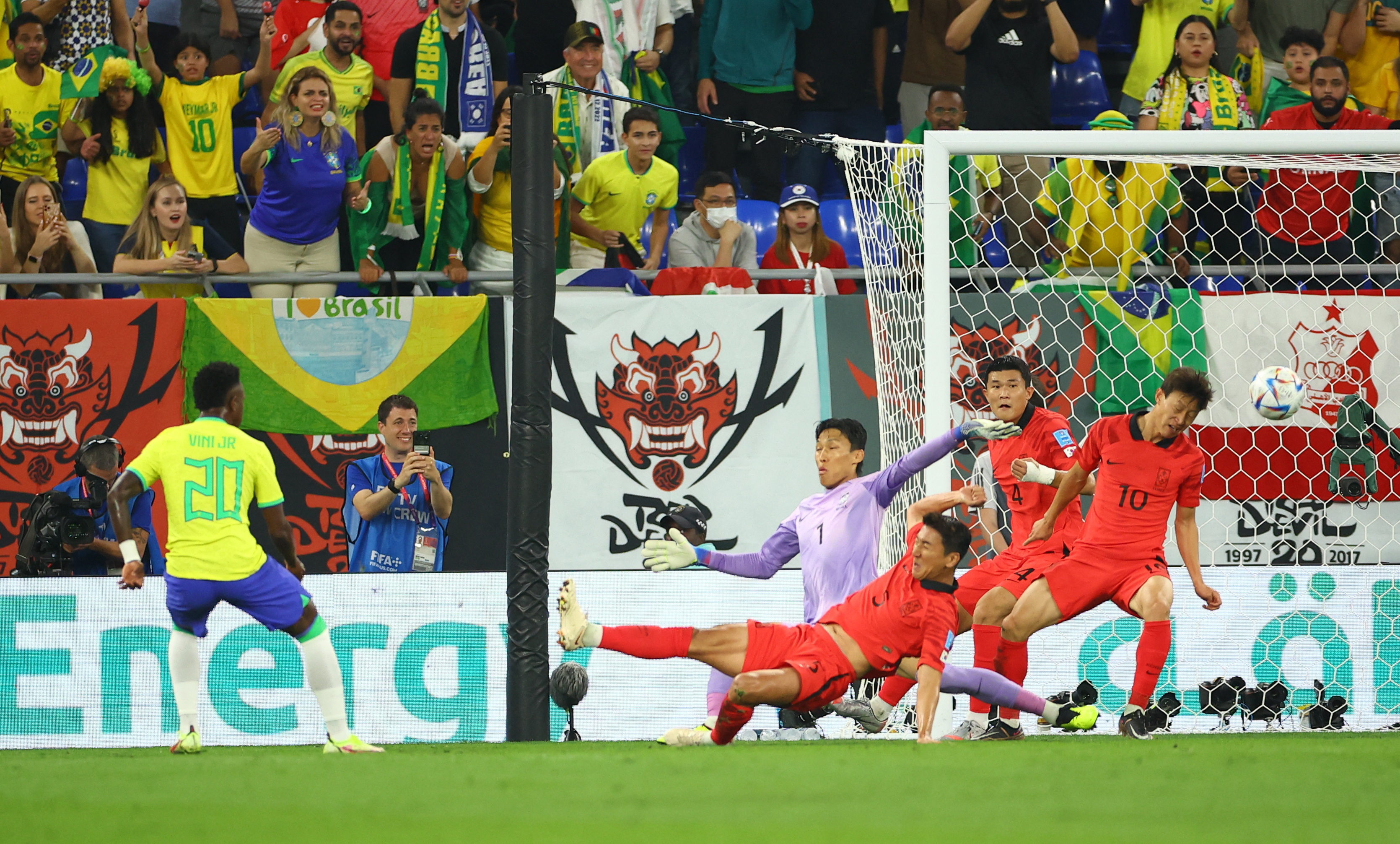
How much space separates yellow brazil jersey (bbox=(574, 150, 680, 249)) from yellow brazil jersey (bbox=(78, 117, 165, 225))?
310cm

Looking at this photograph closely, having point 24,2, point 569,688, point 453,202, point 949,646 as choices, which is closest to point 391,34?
point 453,202

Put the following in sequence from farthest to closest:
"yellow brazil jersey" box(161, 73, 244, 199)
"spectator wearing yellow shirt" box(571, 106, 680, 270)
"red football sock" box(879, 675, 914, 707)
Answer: "yellow brazil jersey" box(161, 73, 244, 199)
"spectator wearing yellow shirt" box(571, 106, 680, 270)
"red football sock" box(879, 675, 914, 707)

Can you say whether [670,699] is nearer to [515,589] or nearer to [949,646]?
[515,589]

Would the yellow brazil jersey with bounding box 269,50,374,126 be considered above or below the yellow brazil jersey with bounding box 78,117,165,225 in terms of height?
above

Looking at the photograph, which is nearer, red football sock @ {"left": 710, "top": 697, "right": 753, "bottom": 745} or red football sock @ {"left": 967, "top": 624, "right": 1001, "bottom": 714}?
red football sock @ {"left": 710, "top": 697, "right": 753, "bottom": 745}

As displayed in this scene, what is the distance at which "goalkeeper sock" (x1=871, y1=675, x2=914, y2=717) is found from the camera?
263 inches

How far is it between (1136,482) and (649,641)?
2637 millimetres

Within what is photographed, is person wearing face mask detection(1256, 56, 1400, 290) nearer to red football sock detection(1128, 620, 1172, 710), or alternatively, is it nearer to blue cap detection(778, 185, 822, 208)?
blue cap detection(778, 185, 822, 208)

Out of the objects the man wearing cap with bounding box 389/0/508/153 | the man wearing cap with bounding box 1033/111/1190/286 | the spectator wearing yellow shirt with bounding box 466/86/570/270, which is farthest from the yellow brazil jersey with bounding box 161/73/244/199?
the man wearing cap with bounding box 1033/111/1190/286

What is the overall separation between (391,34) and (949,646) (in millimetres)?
7287

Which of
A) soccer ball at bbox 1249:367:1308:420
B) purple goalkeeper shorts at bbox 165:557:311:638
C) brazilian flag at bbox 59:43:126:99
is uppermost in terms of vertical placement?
brazilian flag at bbox 59:43:126:99

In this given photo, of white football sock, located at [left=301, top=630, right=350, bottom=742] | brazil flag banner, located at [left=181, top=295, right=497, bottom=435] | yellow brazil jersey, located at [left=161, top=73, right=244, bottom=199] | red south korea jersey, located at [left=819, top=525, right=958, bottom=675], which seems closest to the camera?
red south korea jersey, located at [left=819, top=525, right=958, bottom=675]

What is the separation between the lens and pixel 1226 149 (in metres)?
7.71

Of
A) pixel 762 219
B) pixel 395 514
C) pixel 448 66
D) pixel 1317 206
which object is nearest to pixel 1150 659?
pixel 395 514
